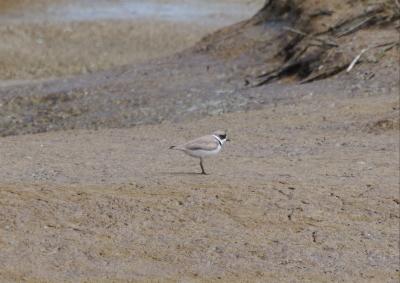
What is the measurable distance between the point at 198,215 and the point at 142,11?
21939 mm

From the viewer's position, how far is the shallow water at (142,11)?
31266mm

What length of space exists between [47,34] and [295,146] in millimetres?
16124

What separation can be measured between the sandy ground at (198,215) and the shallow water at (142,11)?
17.9 meters

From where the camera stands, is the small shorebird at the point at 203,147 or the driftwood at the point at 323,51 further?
the driftwood at the point at 323,51

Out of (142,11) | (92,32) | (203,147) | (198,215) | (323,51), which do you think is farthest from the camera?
(142,11)

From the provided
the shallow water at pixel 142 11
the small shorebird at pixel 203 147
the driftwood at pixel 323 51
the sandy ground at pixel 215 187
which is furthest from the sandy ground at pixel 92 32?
the small shorebird at pixel 203 147

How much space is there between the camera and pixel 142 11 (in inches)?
1265

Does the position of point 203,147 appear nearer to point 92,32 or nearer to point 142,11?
point 92,32

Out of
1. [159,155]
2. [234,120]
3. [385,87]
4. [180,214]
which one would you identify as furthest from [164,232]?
[385,87]

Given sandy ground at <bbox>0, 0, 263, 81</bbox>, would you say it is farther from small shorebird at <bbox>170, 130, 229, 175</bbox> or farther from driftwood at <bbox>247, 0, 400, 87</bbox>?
small shorebird at <bbox>170, 130, 229, 175</bbox>

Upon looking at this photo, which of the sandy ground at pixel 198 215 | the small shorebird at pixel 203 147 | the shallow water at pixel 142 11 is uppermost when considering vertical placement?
the small shorebird at pixel 203 147

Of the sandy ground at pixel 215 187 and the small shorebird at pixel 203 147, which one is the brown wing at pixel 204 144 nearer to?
the small shorebird at pixel 203 147

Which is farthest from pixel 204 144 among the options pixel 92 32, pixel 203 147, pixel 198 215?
pixel 92 32

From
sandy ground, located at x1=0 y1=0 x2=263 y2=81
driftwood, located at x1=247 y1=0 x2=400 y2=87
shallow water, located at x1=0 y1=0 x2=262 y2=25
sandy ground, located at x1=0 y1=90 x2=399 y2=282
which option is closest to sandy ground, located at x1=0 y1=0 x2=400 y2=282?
sandy ground, located at x1=0 y1=90 x2=399 y2=282
